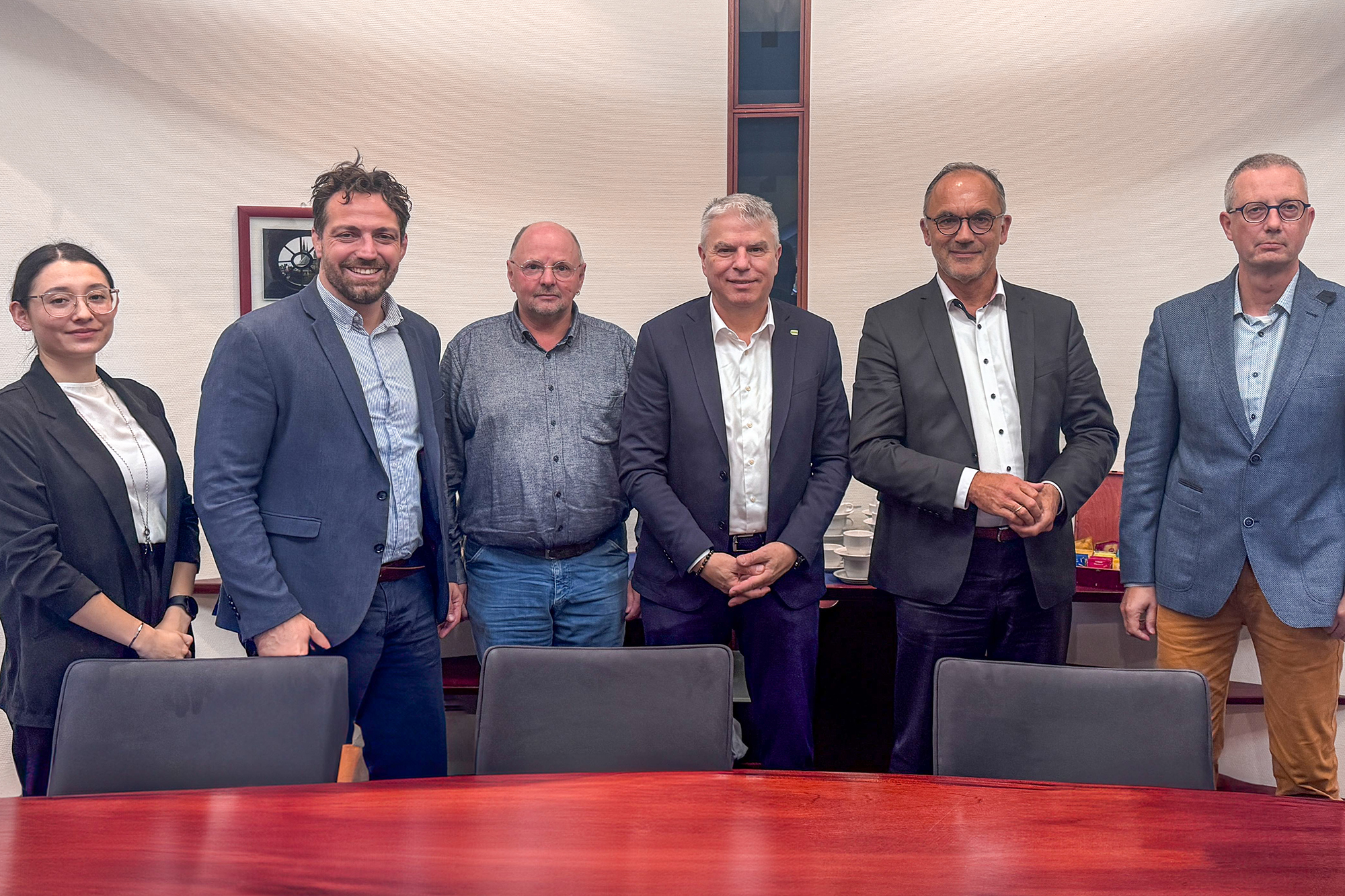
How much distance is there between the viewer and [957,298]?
2602 mm

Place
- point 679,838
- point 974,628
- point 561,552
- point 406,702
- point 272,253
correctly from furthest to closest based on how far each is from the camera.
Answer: point 272,253
point 561,552
point 974,628
point 406,702
point 679,838

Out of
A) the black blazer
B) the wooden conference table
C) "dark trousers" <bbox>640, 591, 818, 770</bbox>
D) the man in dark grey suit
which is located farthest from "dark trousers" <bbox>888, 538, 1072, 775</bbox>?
the black blazer

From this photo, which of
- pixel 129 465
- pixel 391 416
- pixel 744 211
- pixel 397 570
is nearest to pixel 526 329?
pixel 391 416

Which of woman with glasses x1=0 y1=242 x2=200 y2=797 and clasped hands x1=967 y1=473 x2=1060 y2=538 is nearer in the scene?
woman with glasses x1=0 y1=242 x2=200 y2=797

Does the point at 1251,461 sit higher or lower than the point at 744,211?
lower

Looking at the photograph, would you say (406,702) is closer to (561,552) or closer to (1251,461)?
(561,552)

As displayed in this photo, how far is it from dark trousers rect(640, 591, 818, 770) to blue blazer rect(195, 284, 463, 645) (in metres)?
0.81

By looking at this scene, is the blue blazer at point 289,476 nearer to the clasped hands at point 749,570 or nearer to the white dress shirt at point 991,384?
the clasped hands at point 749,570

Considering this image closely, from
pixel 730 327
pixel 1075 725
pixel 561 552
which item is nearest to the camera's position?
pixel 1075 725

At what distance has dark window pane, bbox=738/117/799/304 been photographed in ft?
12.3

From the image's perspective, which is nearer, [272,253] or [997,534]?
[997,534]

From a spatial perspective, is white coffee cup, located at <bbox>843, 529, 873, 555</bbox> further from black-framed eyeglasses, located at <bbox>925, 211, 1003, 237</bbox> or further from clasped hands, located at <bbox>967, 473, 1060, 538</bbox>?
black-framed eyeglasses, located at <bbox>925, 211, 1003, 237</bbox>

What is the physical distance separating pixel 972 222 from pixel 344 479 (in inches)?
67.6

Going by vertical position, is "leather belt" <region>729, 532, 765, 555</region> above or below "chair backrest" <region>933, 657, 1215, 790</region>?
above
